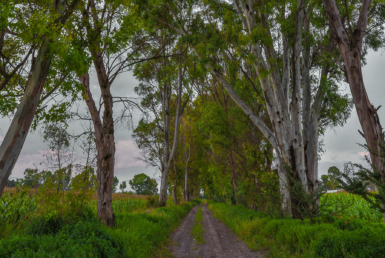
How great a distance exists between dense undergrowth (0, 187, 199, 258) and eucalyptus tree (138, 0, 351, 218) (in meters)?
5.02

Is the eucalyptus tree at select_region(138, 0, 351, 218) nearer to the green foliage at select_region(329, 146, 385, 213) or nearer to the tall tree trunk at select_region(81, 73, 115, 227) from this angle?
the green foliage at select_region(329, 146, 385, 213)

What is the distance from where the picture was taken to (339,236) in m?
4.54

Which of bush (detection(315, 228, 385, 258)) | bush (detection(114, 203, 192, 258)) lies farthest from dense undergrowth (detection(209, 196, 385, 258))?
bush (detection(114, 203, 192, 258))

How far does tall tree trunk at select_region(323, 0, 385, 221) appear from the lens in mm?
4699

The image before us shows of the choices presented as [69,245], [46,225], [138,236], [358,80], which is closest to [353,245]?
[358,80]

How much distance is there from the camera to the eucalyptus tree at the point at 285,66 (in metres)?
7.86

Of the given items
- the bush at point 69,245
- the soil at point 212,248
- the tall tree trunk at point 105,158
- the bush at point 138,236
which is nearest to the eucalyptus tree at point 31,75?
the bush at point 69,245

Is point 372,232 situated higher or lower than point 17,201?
lower

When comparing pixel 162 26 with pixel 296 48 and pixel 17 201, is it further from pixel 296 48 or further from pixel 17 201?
pixel 17 201

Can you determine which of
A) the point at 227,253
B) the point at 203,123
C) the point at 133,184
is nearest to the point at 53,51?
the point at 227,253

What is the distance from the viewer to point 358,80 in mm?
5066

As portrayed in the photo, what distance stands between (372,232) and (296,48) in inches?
264

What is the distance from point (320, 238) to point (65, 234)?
18.1ft

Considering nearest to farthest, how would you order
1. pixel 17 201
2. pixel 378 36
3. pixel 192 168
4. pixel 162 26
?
pixel 17 201 → pixel 378 36 → pixel 162 26 → pixel 192 168
